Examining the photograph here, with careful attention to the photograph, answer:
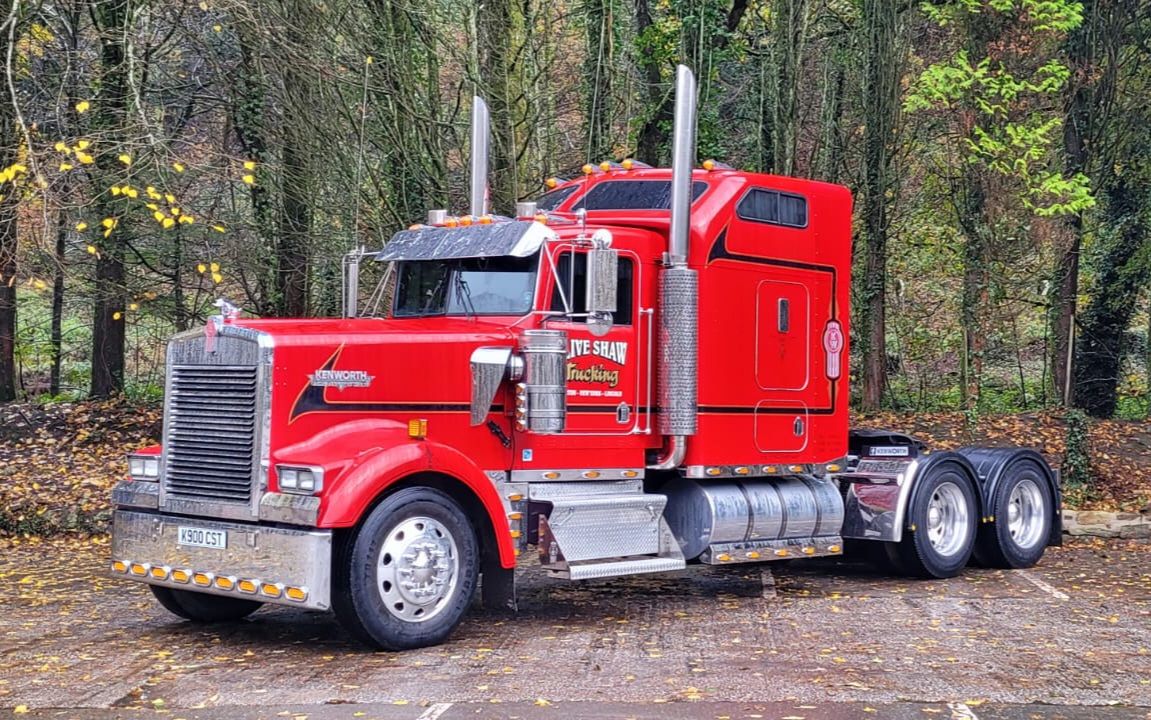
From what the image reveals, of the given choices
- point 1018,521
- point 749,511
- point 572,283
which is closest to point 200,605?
point 572,283

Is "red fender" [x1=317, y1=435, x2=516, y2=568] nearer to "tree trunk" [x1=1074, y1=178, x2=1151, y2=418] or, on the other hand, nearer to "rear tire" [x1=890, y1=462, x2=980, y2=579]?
"rear tire" [x1=890, y1=462, x2=980, y2=579]

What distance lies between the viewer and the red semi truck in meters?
8.69

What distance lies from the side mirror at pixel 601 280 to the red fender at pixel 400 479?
1436 mm

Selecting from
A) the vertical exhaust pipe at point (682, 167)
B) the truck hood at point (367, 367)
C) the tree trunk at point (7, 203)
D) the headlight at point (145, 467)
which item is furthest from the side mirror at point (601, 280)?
the tree trunk at point (7, 203)

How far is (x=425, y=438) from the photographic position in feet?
30.3

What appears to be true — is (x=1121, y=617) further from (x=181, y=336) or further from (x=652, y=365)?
(x=181, y=336)

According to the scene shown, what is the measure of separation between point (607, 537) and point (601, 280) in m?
1.87

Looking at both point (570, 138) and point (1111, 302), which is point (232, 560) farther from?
point (1111, 302)

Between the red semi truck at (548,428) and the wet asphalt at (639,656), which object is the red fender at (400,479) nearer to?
the red semi truck at (548,428)

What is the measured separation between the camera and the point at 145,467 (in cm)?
940

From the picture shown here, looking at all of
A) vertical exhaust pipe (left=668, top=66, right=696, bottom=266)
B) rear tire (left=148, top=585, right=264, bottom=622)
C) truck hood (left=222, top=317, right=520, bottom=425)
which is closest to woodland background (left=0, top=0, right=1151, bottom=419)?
rear tire (left=148, top=585, right=264, bottom=622)

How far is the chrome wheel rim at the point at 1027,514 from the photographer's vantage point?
43.3 feet

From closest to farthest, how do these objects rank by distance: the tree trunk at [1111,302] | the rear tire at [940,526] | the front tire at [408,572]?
the front tire at [408,572]
the rear tire at [940,526]
the tree trunk at [1111,302]

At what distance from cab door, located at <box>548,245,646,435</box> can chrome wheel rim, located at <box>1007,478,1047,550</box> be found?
4.74 m
